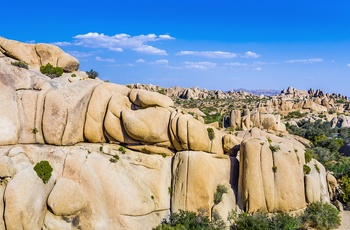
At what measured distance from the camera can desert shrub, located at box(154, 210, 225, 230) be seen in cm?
2431

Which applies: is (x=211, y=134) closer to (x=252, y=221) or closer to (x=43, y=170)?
(x=252, y=221)

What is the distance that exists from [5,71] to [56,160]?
958 centimetres

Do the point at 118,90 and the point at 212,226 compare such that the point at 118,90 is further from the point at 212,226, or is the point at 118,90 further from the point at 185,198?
the point at 212,226

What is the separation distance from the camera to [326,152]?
4506 centimetres

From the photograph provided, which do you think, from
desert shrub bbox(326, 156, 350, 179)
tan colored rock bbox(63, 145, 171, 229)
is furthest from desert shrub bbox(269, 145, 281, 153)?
desert shrub bbox(326, 156, 350, 179)

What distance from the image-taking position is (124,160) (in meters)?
26.9

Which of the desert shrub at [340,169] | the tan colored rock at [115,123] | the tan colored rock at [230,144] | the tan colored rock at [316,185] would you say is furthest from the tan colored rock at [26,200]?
the desert shrub at [340,169]

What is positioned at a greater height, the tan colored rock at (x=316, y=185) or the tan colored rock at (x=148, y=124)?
the tan colored rock at (x=148, y=124)

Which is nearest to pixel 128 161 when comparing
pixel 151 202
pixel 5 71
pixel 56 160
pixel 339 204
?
pixel 151 202

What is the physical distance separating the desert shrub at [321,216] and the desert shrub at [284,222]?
64.1 inches

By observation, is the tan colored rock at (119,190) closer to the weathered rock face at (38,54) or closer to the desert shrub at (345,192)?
the weathered rock face at (38,54)

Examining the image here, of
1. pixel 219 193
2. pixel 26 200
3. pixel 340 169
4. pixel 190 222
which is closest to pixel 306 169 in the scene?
pixel 219 193

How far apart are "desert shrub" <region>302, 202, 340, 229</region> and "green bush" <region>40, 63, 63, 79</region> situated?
30.1 meters

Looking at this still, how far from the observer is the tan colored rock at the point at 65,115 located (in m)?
26.0
